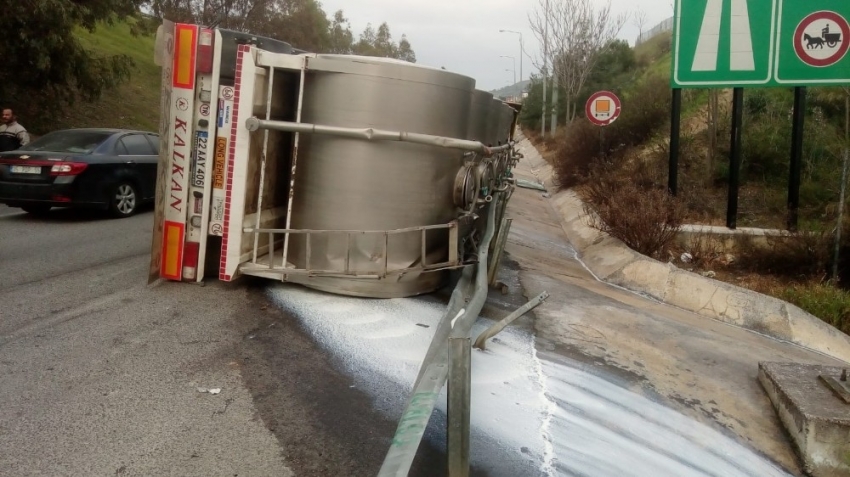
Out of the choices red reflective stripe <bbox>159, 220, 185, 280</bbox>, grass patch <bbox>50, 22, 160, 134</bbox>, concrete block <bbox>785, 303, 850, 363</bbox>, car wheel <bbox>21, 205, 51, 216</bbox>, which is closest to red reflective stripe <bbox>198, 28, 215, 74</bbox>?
red reflective stripe <bbox>159, 220, 185, 280</bbox>

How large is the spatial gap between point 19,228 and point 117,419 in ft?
23.5

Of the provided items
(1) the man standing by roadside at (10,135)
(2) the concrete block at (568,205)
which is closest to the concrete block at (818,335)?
(2) the concrete block at (568,205)

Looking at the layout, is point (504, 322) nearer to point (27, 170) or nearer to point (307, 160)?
point (307, 160)

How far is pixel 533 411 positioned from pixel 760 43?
788 centimetres

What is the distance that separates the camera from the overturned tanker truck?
5375 millimetres

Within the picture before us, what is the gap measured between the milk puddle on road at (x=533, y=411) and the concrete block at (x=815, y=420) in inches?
10.4

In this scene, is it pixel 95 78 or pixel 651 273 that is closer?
pixel 651 273

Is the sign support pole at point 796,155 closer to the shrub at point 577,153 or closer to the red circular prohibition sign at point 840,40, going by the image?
the red circular prohibition sign at point 840,40

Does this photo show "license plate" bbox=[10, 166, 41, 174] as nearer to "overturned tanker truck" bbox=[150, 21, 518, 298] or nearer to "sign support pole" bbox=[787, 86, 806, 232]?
"overturned tanker truck" bbox=[150, 21, 518, 298]

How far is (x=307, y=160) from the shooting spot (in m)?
5.59

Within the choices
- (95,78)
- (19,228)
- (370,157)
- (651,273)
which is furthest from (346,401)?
(95,78)

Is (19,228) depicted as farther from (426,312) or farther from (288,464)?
(288,464)

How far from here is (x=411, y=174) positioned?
5566 millimetres

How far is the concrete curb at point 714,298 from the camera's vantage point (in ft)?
21.9
